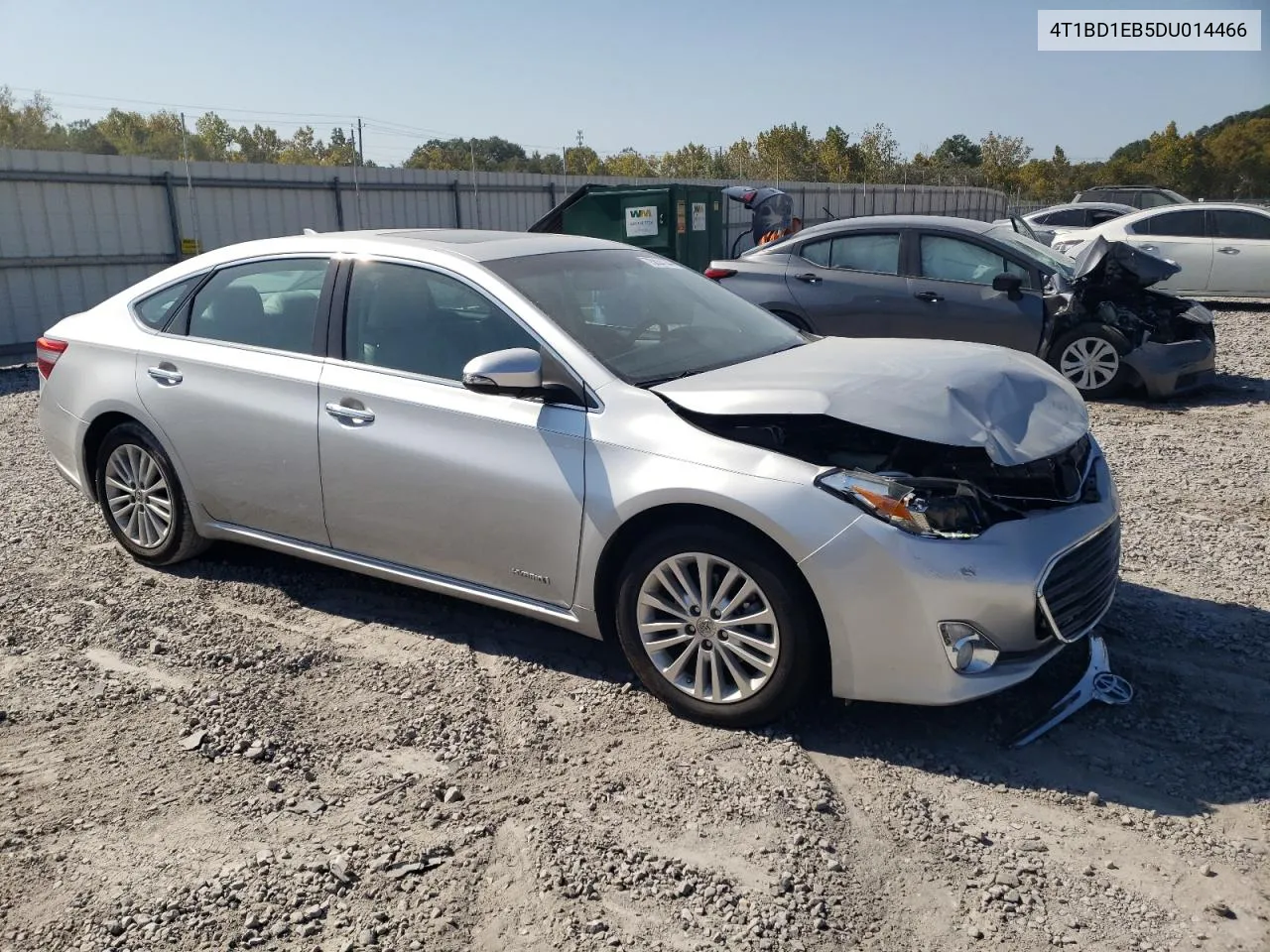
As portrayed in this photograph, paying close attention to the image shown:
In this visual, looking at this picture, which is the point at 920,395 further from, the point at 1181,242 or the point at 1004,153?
the point at 1004,153

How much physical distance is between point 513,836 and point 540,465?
136 cm

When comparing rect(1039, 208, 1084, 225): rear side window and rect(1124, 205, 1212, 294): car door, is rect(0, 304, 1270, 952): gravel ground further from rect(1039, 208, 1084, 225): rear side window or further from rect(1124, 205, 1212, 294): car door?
rect(1039, 208, 1084, 225): rear side window

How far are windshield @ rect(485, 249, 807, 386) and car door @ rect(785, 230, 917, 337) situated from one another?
4.79 metres

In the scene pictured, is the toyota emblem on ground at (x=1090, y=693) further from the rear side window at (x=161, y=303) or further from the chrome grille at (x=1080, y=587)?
the rear side window at (x=161, y=303)

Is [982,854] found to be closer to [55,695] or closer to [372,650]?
[372,650]

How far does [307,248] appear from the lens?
4.86 meters

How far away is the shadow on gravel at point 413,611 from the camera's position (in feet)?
14.6

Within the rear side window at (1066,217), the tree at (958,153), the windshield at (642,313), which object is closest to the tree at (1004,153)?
the tree at (958,153)

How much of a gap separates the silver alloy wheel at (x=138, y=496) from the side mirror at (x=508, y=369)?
221 centimetres

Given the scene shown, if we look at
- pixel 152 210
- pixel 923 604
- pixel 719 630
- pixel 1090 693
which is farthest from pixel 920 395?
pixel 152 210

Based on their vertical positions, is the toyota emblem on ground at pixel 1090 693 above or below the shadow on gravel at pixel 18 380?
below

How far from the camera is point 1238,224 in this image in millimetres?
15195

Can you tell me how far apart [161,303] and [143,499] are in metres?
0.98

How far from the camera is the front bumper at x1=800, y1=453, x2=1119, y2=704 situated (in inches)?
133
